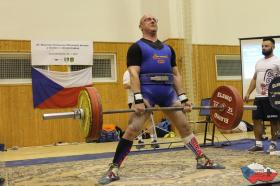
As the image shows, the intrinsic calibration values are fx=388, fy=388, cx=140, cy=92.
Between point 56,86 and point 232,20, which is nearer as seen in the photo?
point 56,86

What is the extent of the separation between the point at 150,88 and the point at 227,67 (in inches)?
259

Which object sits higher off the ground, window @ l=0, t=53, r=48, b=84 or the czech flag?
window @ l=0, t=53, r=48, b=84

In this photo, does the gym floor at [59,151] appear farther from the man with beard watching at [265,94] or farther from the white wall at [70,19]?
the white wall at [70,19]

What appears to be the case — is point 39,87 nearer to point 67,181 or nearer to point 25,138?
point 25,138

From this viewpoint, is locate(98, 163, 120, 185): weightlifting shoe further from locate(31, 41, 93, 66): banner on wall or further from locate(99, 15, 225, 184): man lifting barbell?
locate(31, 41, 93, 66): banner on wall

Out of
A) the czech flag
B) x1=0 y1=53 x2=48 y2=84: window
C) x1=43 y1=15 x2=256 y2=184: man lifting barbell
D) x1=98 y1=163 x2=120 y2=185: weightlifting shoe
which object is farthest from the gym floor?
x1=98 y1=163 x2=120 y2=185: weightlifting shoe

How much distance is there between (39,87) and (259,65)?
4.61m

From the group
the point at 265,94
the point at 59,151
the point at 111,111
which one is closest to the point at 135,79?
the point at 111,111

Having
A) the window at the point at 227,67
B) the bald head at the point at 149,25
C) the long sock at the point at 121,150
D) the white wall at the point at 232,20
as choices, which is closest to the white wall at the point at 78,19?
the white wall at the point at 232,20

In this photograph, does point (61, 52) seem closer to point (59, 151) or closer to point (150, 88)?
point (59, 151)

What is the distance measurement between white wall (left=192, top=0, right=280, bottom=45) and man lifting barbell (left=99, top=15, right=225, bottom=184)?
5868 mm

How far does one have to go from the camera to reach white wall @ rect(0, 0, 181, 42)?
782 cm

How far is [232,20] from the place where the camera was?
9.51 metres

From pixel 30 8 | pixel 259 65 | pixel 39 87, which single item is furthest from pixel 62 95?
pixel 259 65
